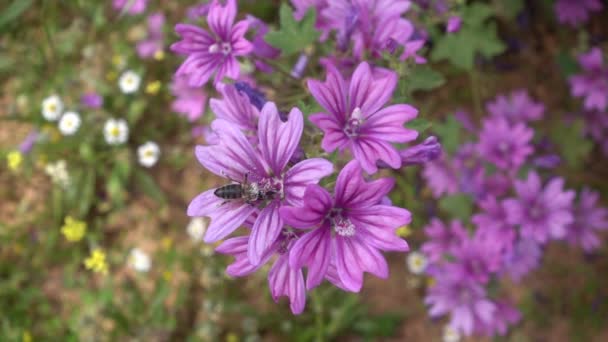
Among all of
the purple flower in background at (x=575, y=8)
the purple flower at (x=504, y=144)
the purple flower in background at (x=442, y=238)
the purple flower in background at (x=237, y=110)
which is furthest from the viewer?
the purple flower in background at (x=575, y=8)

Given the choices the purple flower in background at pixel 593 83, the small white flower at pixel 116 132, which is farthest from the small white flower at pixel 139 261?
the purple flower in background at pixel 593 83

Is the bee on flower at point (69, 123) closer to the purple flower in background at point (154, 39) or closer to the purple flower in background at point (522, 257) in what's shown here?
the purple flower in background at point (154, 39)

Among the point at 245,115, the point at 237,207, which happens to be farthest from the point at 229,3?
the point at 237,207

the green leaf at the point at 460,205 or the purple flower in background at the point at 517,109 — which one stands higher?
the purple flower in background at the point at 517,109

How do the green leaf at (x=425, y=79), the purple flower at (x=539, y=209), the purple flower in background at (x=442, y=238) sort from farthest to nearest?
the purple flower in background at (x=442, y=238)
the purple flower at (x=539, y=209)
the green leaf at (x=425, y=79)

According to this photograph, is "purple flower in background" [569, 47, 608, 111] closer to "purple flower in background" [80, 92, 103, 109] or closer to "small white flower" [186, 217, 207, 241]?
"small white flower" [186, 217, 207, 241]

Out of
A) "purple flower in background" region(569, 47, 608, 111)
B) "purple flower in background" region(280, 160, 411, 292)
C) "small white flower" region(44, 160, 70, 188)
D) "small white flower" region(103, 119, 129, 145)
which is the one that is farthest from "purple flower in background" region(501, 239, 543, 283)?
"small white flower" region(44, 160, 70, 188)

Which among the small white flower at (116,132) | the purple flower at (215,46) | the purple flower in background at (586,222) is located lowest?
the purple flower in background at (586,222)

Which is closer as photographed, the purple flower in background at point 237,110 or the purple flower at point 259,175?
the purple flower at point 259,175
